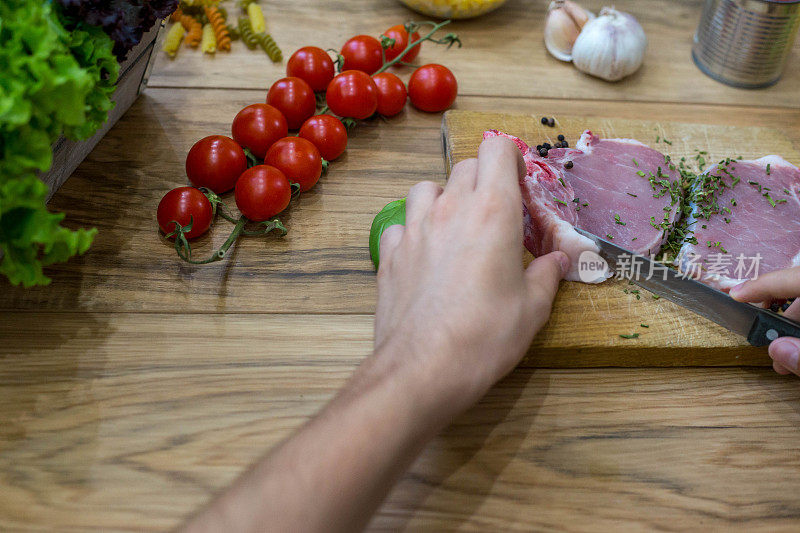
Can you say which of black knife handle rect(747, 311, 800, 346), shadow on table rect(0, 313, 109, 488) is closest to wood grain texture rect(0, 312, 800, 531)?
shadow on table rect(0, 313, 109, 488)

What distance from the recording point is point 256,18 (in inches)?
75.4

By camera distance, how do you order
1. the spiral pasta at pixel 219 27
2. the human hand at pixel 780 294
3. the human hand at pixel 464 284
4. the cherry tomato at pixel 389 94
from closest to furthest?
the human hand at pixel 464 284
the human hand at pixel 780 294
the cherry tomato at pixel 389 94
the spiral pasta at pixel 219 27

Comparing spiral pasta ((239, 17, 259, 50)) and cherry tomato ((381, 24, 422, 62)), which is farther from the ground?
cherry tomato ((381, 24, 422, 62))

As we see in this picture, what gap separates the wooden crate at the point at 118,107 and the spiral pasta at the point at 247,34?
1.10 ft

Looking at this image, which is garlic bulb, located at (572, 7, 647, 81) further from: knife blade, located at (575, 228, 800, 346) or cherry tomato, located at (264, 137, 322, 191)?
cherry tomato, located at (264, 137, 322, 191)

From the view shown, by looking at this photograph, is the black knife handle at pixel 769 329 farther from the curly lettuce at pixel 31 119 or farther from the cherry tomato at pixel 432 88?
the curly lettuce at pixel 31 119

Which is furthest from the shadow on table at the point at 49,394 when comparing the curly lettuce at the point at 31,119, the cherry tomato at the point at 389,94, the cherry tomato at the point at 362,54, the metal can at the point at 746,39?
the metal can at the point at 746,39

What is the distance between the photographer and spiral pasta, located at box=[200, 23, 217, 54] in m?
1.80

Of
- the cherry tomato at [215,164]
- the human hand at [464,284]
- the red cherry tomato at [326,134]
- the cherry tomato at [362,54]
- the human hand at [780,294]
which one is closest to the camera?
the human hand at [464,284]

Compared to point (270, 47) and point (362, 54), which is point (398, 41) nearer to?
point (362, 54)

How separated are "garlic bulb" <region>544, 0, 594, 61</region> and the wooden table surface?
662 mm

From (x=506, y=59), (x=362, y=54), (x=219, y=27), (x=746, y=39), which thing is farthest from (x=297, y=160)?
(x=746, y=39)

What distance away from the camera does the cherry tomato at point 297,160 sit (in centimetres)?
138

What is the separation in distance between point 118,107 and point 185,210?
1.49 feet
